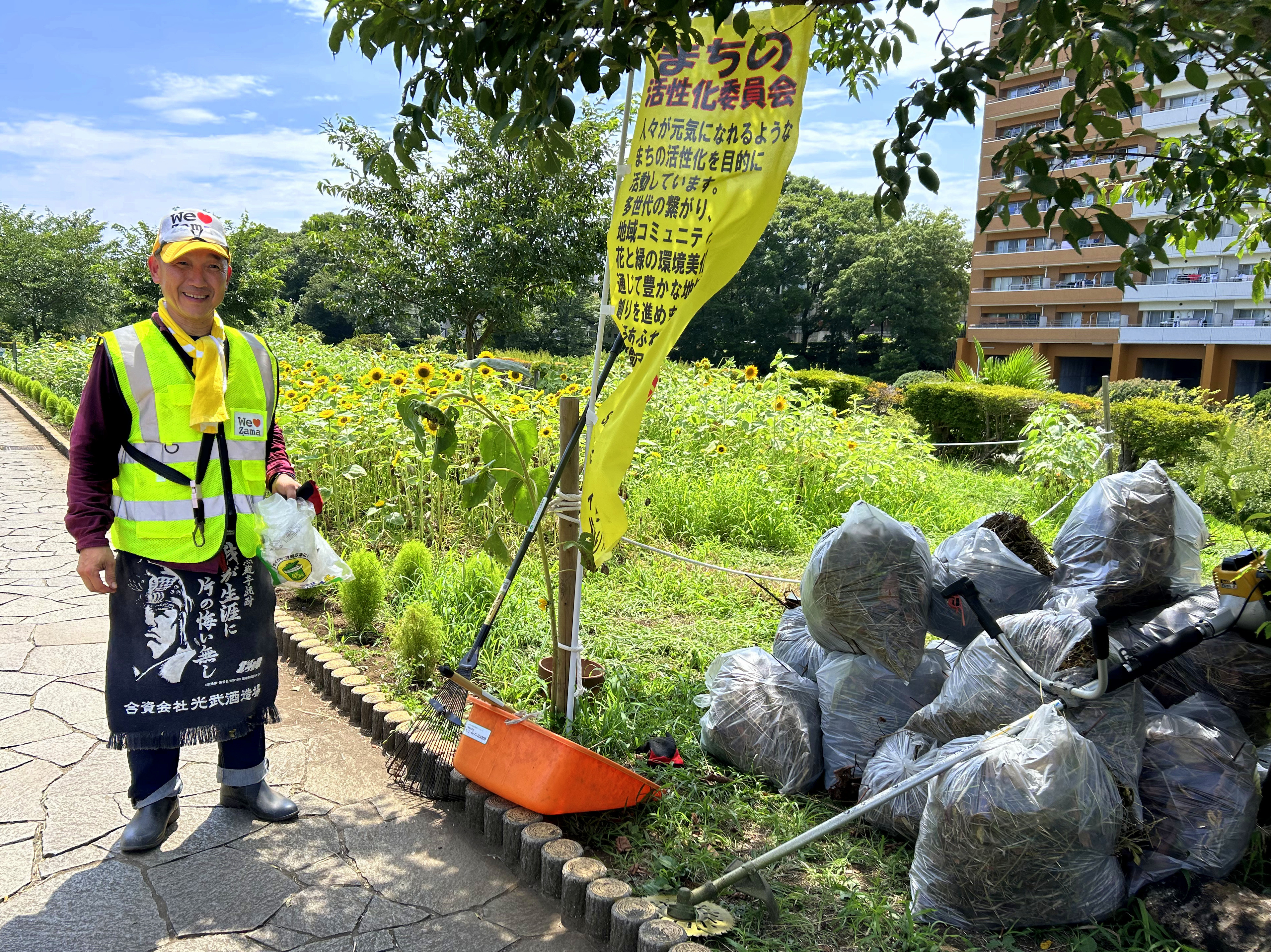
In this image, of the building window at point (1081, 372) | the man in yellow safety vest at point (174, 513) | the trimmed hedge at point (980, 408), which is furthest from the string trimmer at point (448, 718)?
the building window at point (1081, 372)

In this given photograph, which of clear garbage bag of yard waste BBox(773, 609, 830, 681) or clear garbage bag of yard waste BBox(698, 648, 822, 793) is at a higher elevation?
clear garbage bag of yard waste BBox(773, 609, 830, 681)

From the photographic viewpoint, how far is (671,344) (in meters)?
2.61

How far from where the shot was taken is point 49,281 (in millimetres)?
26359

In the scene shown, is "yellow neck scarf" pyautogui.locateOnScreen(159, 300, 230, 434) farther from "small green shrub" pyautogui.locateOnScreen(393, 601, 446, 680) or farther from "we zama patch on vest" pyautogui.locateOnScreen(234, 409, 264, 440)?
"small green shrub" pyautogui.locateOnScreen(393, 601, 446, 680)

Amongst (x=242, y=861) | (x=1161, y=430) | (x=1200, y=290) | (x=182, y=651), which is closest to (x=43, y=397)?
(x=182, y=651)

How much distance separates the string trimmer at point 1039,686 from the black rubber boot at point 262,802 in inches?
54.2

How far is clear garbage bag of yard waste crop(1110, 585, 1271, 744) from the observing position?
2.45 m

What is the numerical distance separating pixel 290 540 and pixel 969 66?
7.81ft

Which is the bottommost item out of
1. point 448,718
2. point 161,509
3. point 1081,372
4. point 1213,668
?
point 448,718

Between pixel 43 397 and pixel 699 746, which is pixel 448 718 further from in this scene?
pixel 43 397

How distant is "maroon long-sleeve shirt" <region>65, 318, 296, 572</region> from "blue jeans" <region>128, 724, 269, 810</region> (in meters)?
0.73

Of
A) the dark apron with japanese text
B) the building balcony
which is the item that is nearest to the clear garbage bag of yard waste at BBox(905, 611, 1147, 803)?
the dark apron with japanese text

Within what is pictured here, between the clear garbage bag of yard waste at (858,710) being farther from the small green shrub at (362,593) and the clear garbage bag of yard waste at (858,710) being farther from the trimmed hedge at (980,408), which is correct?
the trimmed hedge at (980,408)

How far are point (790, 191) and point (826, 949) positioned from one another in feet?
158
